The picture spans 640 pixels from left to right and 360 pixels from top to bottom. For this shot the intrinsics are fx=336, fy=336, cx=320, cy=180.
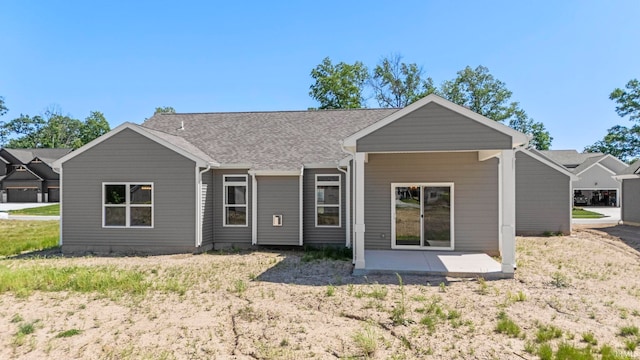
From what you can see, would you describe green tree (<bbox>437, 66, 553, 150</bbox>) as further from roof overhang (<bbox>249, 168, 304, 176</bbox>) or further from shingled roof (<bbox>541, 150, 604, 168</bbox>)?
roof overhang (<bbox>249, 168, 304, 176</bbox>)

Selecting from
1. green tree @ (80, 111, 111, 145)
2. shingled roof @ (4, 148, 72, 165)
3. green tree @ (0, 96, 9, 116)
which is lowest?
shingled roof @ (4, 148, 72, 165)

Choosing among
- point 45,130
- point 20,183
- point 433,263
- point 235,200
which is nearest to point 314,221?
point 235,200

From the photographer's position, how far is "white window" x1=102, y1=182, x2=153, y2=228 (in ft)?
35.7

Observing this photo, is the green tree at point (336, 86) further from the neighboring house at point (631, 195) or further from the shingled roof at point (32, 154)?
the shingled roof at point (32, 154)

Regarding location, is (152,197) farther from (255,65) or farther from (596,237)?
(596,237)

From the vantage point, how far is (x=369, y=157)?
10625 millimetres

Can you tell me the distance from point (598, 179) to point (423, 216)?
33.9 metres

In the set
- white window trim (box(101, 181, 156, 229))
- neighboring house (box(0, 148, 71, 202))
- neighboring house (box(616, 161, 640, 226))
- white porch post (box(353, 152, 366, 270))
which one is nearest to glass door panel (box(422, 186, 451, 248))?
white porch post (box(353, 152, 366, 270))

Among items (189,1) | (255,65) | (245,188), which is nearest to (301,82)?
(255,65)

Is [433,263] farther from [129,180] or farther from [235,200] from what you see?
[129,180]

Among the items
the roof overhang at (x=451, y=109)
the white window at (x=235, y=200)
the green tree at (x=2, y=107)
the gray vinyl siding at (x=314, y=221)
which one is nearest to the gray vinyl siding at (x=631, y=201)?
the roof overhang at (x=451, y=109)

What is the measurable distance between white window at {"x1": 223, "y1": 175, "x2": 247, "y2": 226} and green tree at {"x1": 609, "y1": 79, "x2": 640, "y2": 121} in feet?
142

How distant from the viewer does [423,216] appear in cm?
1040

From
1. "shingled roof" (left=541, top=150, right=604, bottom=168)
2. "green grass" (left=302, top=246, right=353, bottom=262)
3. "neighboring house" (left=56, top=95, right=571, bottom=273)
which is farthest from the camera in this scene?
"shingled roof" (left=541, top=150, right=604, bottom=168)
